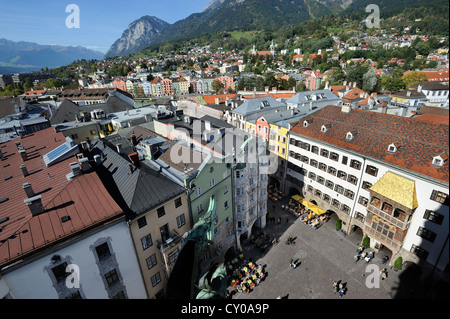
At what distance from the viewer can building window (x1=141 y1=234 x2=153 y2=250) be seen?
19297mm

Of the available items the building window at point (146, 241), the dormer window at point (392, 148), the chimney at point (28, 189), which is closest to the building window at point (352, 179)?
the dormer window at point (392, 148)

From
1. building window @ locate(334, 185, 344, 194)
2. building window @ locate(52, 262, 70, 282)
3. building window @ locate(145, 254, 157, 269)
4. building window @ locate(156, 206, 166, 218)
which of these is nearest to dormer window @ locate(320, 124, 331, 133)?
building window @ locate(334, 185, 344, 194)

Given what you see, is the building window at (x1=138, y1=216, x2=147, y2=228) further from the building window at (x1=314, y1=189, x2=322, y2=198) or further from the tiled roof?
the building window at (x1=314, y1=189, x2=322, y2=198)

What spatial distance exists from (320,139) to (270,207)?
14.1m

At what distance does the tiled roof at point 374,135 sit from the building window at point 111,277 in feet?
83.8

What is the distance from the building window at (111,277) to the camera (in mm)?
17609

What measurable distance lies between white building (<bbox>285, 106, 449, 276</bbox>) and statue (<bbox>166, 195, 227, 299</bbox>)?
1572cm

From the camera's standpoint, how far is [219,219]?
25.4 meters

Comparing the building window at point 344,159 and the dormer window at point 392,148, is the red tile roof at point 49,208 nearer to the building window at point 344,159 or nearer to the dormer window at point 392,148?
the building window at point 344,159

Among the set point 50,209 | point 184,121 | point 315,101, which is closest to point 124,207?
point 50,209

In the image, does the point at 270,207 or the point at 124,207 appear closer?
the point at 124,207
